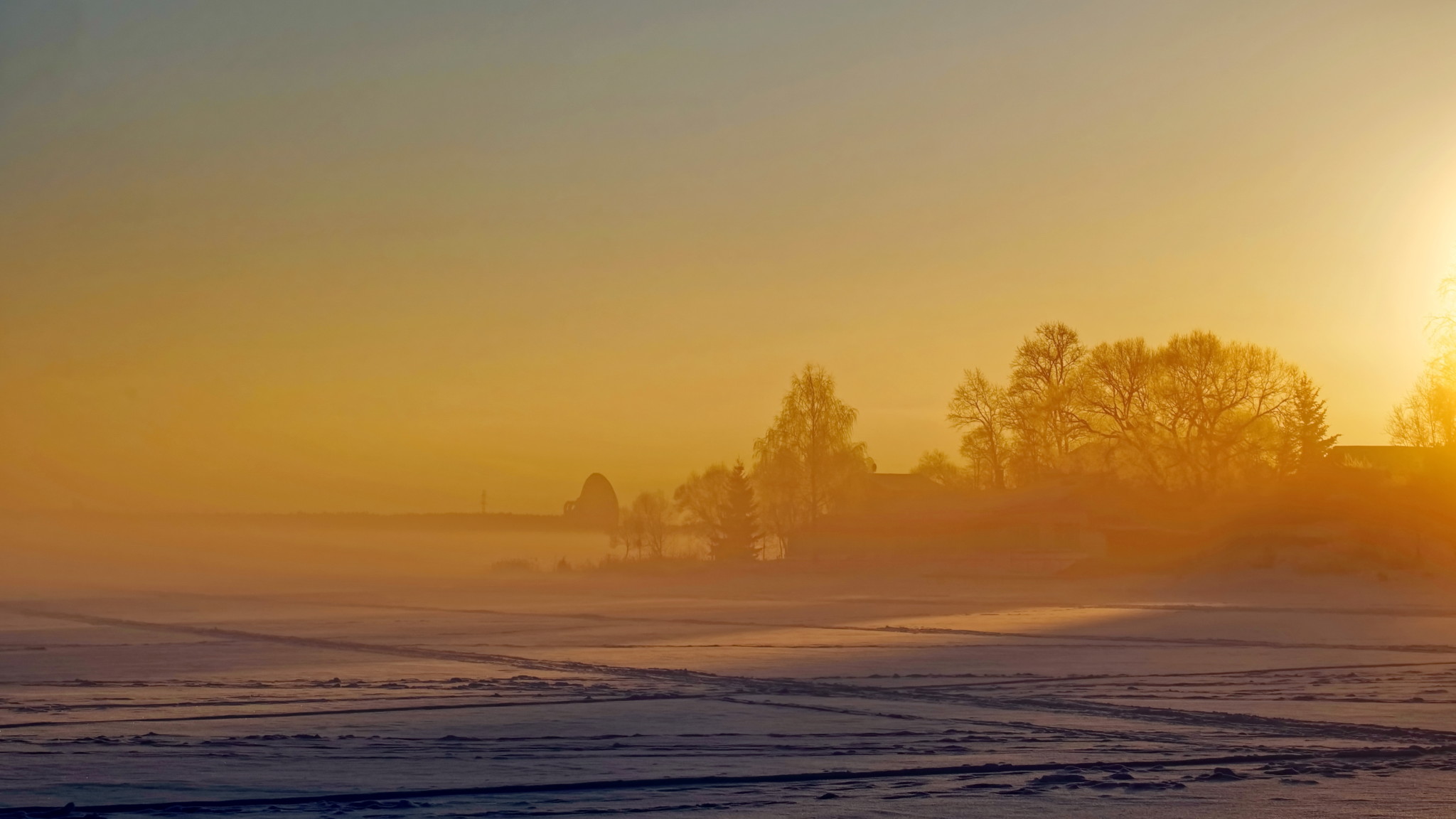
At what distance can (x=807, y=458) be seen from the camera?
84.3 meters

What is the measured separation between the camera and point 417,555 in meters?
120

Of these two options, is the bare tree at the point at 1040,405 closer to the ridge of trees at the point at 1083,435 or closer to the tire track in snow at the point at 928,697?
the ridge of trees at the point at 1083,435

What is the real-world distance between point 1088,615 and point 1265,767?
2284cm

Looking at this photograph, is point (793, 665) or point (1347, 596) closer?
point (793, 665)

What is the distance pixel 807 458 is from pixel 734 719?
72.3m

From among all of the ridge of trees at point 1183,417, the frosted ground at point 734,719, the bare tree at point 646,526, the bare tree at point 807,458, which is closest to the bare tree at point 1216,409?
the ridge of trees at point 1183,417

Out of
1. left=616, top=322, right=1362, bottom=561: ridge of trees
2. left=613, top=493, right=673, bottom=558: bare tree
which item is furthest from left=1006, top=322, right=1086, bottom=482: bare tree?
left=613, top=493, right=673, bottom=558: bare tree

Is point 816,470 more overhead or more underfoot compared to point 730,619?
more overhead

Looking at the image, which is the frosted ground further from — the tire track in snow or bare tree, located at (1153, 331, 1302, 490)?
bare tree, located at (1153, 331, 1302, 490)

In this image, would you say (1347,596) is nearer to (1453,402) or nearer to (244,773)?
(1453,402)

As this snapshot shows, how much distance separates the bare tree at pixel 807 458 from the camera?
83625 mm

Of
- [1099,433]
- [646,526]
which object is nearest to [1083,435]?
Answer: [1099,433]

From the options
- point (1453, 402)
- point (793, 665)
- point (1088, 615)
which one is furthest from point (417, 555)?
point (793, 665)

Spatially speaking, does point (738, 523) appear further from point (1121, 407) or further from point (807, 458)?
point (1121, 407)
